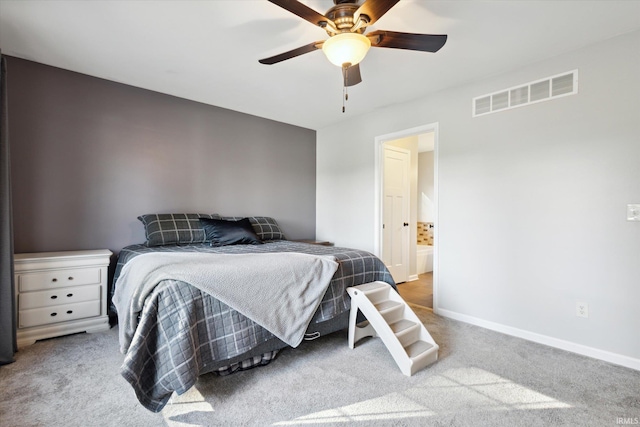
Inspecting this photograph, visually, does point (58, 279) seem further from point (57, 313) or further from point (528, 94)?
point (528, 94)

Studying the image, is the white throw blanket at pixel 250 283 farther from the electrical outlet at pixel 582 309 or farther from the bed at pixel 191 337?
the electrical outlet at pixel 582 309

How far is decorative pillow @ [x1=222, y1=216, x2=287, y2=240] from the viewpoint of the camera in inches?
152

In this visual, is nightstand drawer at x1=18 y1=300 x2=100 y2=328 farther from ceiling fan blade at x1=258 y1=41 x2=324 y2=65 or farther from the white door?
the white door

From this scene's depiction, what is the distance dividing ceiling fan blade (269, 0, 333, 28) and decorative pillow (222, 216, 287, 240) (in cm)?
254

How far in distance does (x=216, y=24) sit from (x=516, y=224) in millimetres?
2920

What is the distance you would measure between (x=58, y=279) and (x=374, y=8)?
306cm

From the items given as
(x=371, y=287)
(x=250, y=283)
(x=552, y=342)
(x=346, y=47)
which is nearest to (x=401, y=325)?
(x=371, y=287)

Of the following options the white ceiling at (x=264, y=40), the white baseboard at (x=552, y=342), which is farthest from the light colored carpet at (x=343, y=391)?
the white ceiling at (x=264, y=40)

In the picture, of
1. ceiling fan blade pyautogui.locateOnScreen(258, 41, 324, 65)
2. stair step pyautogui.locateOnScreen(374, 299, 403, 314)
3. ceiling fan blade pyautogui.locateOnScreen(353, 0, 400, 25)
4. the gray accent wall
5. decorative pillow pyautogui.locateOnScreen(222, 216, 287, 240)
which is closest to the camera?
ceiling fan blade pyautogui.locateOnScreen(353, 0, 400, 25)

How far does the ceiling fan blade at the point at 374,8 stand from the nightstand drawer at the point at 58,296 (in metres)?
2.97

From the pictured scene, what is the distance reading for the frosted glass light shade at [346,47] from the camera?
1730 mm

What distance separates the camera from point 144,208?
335 cm

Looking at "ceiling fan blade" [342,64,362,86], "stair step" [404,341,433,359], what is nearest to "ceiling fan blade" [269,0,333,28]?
"ceiling fan blade" [342,64,362,86]

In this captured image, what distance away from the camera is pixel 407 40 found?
72.7 inches
